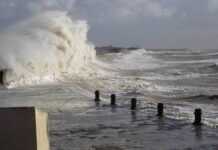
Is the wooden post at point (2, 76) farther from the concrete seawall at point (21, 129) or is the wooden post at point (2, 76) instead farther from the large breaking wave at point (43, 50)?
the concrete seawall at point (21, 129)

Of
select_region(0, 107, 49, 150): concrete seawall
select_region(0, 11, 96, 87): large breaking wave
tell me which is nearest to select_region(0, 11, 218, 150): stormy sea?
select_region(0, 11, 96, 87): large breaking wave

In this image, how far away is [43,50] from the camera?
36781mm

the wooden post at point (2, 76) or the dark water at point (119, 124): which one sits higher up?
the wooden post at point (2, 76)

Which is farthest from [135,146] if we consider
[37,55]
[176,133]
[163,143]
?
[37,55]

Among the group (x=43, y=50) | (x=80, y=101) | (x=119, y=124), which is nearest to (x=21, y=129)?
(x=119, y=124)

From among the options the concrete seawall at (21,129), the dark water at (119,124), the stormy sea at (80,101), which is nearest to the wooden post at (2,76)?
the stormy sea at (80,101)

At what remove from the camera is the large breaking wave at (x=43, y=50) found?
32125mm

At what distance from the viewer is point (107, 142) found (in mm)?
10586

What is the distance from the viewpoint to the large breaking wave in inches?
1265

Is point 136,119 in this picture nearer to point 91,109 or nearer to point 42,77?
point 91,109

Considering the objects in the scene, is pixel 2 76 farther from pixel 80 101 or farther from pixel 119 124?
pixel 119 124

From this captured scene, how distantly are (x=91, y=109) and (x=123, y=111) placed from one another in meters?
1.13

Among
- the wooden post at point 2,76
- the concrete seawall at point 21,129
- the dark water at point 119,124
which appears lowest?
the dark water at point 119,124

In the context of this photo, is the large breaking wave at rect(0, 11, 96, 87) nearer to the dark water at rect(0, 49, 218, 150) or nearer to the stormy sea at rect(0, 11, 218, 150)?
the stormy sea at rect(0, 11, 218, 150)
